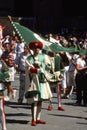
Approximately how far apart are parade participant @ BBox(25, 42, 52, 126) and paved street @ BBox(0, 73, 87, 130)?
356 millimetres

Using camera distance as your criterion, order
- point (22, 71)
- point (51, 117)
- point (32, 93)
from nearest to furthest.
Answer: point (32, 93) < point (51, 117) < point (22, 71)

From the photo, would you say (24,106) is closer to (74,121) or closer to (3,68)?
(74,121)

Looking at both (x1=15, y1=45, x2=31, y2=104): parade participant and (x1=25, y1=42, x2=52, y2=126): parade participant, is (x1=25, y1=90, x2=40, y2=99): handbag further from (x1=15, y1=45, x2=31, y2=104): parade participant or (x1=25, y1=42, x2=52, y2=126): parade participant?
(x1=15, y1=45, x2=31, y2=104): parade participant

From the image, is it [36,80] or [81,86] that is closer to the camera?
[36,80]

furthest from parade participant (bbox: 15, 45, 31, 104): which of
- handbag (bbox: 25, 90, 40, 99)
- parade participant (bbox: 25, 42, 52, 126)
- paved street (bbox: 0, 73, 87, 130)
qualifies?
handbag (bbox: 25, 90, 40, 99)

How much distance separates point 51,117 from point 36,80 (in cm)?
150

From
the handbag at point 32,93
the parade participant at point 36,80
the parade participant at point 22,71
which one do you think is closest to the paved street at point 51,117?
the parade participant at point 22,71

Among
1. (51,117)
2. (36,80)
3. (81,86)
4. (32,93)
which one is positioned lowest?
(51,117)

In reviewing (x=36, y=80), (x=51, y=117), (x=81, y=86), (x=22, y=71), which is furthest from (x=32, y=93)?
(x=81, y=86)

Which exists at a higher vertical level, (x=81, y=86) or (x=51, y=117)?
(x=81, y=86)

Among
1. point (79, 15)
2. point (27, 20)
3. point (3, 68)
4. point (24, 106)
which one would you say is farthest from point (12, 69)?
point (79, 15)

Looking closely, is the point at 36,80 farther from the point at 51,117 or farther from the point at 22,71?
the point at 22,71

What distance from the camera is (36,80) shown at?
12375 millimetres

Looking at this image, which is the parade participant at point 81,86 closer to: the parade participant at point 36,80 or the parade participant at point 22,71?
the parade participant at point 22,71
